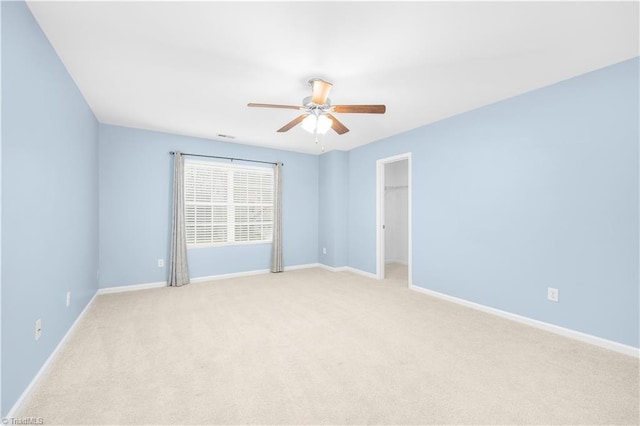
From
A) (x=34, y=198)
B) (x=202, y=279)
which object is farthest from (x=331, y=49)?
(x=202, y=279)

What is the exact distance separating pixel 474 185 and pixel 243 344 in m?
3.13

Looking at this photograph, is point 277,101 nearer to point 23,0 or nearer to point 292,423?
point 23,0

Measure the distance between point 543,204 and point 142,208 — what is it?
5.17 m

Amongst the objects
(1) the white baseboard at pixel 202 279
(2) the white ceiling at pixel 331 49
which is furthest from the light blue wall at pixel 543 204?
(1) the white baseboard at pixel 202 279

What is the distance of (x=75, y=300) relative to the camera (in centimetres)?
274

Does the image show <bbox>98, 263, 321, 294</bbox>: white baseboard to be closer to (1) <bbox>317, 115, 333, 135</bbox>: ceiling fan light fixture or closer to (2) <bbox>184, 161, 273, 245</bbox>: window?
(2) <bbox>184, 161, 273, 245</bbox>: window

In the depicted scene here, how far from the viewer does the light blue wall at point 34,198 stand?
1513 mm

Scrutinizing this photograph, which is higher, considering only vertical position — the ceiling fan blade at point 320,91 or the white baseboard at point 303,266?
the ceiling fan blade at point 320,91

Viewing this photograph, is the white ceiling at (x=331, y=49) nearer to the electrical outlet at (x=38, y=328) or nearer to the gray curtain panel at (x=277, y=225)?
the electrical outlet at (x=38, y=328)

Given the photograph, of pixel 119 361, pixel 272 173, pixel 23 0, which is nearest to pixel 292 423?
pixel 119 361

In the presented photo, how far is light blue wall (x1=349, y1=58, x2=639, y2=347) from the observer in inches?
92.0

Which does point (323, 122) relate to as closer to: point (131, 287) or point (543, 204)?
point (543, 204)

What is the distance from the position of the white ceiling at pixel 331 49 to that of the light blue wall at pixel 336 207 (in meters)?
2.38

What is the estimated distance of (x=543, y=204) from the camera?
2.80 meters
